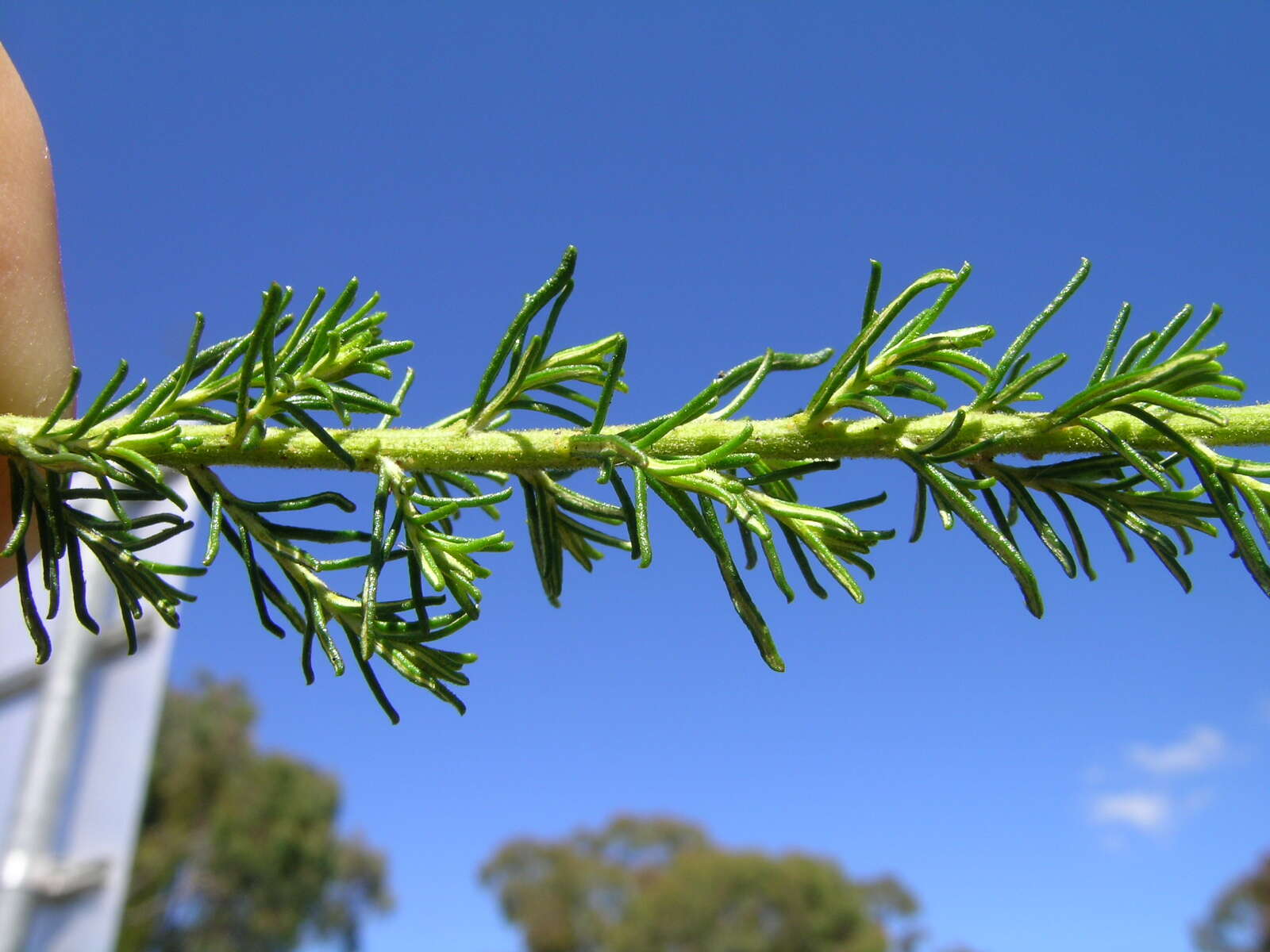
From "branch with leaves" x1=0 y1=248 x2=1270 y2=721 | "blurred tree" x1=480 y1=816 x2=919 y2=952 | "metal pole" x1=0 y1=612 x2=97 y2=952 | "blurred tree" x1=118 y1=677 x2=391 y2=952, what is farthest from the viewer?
"blurred tree" x1=480 y1=816 x2=919 y2=952

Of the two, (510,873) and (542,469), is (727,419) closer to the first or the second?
(542,469)

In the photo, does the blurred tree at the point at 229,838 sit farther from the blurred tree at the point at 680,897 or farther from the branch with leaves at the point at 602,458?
the branch with leaves at the point at 602,458

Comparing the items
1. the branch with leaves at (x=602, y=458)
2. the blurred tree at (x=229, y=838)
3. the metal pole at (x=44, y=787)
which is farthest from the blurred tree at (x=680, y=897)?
the branch with leaves at (x=602, y=458)

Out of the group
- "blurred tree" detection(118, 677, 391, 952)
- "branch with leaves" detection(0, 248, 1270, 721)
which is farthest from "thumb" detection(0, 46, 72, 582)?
"blurred tree" detection(118, 677, 391, 952)

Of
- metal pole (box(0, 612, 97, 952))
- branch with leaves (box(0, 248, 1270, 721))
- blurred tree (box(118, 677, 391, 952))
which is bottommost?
branch with leaves (box(0, 248, 1270, 721))

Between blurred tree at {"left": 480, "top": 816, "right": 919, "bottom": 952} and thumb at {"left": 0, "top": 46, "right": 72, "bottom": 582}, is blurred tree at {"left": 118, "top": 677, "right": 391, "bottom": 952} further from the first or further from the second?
thumb at {"left": 0, "top": 46, "right": 72, "bottom": 582}

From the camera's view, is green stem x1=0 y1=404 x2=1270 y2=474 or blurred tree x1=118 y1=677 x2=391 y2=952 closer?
green stem x1=0 y1=404 x2=1270 y2=474

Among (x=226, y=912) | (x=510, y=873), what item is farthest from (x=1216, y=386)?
(x=510, y=873)
